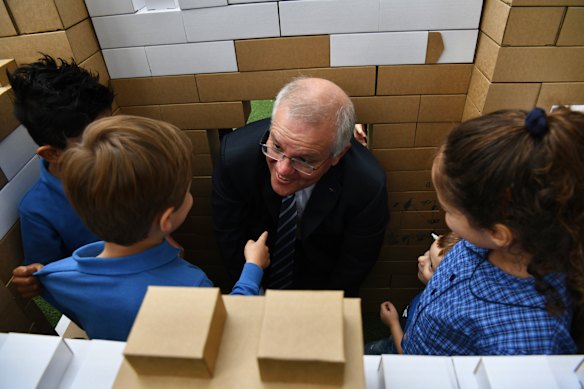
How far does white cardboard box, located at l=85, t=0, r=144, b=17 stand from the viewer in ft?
5.45

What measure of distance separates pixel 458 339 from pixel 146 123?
3.35 ft

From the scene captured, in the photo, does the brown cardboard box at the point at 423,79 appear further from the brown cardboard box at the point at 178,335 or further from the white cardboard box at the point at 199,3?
the brown cardboard box at the point at 178,335

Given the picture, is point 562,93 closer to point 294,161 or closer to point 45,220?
point 294,161

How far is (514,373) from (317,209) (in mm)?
1159

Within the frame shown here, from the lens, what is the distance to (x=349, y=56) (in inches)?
68.2

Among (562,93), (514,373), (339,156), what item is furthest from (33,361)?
(562,93)

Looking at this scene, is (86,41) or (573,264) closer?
(573,264)

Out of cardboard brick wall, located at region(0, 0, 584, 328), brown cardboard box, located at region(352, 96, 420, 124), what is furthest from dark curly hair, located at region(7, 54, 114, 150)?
brown cardboard box, located at region(352, 96, 420, 124)

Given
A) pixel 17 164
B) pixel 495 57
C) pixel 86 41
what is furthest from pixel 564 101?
pixel 17 164

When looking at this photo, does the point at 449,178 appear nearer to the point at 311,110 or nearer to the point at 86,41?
the point at 311,110

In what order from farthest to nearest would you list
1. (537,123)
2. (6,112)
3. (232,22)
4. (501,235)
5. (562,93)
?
(232,22) → (562,93) → (6,112) → (501,235) → (537,123)

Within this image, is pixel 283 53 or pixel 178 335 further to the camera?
pixel 283 53

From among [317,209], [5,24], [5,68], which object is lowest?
[317,209]

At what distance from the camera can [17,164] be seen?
4.95 feet
